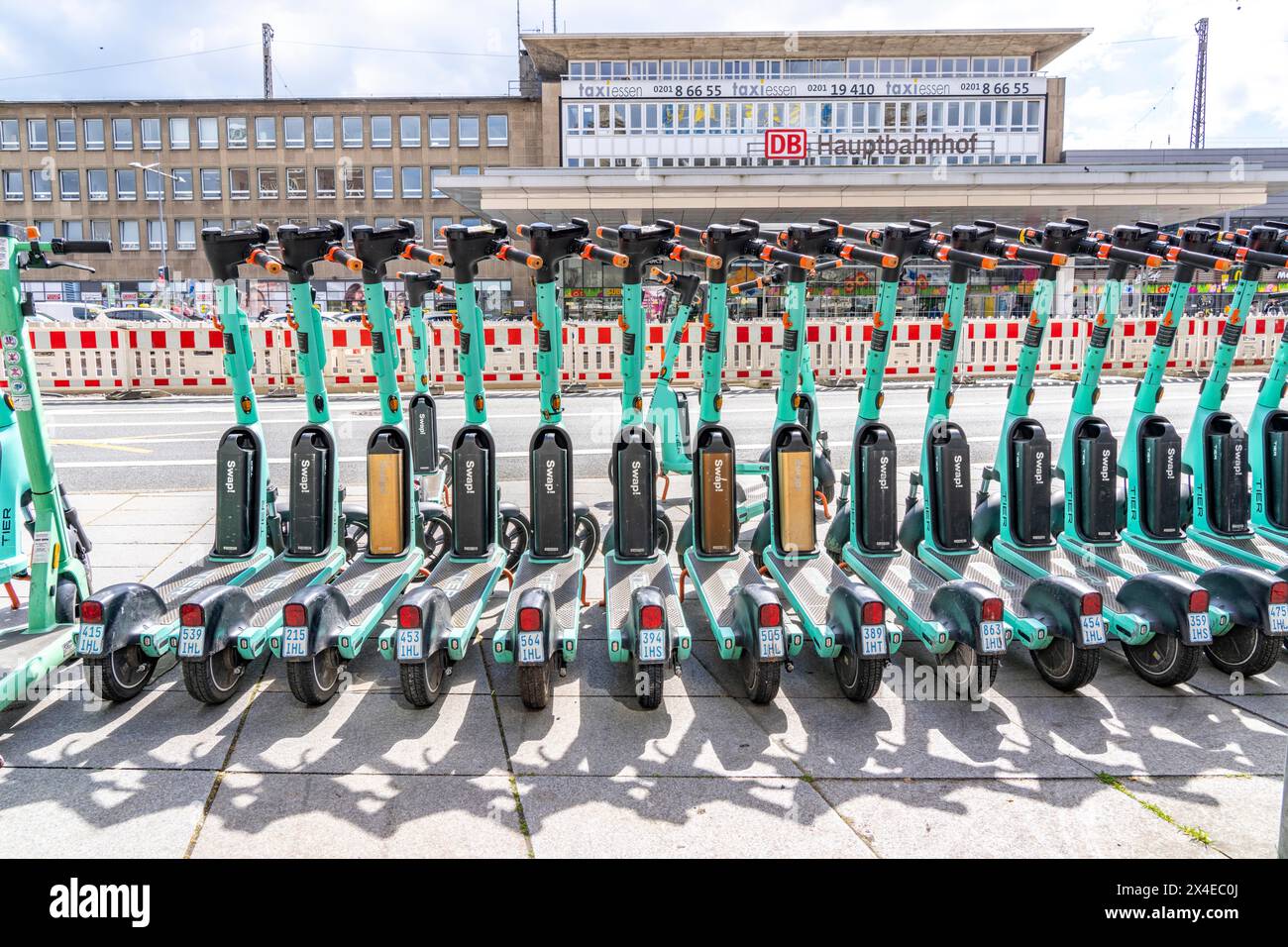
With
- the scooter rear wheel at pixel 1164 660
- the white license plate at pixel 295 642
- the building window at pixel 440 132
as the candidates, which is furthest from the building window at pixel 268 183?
the scooter rear wheel at pixel 1164 660

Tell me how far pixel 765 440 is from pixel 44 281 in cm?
5722

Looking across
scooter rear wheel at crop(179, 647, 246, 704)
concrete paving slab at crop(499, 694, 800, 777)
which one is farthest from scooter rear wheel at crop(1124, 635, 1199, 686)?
scooter rear wheel at crop(179, 647, 246, 704)

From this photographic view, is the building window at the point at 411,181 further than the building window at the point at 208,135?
Yes

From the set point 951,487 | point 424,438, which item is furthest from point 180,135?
point 951,487

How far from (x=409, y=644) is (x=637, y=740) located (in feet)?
3.87

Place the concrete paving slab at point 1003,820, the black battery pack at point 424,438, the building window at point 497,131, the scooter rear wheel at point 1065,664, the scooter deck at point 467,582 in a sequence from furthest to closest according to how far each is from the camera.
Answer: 1. the building window at point 497,131
2. the black battery pack at point 424,438
3. the scooter deck at point 467,582
4. the scooter rear wheel at point 1065,664
5. the concrete paving slab at point 1003,820

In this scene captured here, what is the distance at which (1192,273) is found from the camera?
20.7 feet

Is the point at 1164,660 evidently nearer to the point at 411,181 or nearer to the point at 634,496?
the point at 634,496

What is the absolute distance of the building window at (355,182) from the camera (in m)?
57.5

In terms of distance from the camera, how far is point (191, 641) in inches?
173

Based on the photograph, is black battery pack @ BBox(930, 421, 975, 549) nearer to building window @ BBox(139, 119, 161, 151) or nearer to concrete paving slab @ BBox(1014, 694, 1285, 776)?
concrete paving slab @ BBox(1014, 694, 1285, 776)

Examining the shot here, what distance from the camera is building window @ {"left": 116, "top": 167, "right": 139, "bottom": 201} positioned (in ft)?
188

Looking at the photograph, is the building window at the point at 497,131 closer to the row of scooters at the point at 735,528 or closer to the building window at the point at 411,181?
the building window at the point at 411,181

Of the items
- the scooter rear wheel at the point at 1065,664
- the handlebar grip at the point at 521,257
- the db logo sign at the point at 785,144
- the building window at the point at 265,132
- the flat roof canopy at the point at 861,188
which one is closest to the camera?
the scooter rear wheel at the point at 1065,664
